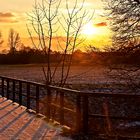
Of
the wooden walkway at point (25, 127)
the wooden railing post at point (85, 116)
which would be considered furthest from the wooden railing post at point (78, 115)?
the wooden walkway at point (25, 127)

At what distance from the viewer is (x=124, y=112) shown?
2691 centimetres

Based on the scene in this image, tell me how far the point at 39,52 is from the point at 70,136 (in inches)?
425

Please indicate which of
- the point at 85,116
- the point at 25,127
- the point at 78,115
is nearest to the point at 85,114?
the point at 85,116

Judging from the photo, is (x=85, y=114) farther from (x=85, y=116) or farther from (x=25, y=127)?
(x=25, y=127)

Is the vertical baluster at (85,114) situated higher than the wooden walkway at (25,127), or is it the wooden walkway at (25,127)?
the vertical baluster at (85,114)

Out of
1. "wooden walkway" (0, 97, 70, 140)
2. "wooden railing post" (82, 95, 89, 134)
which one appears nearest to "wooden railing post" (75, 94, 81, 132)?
"wooden railing post" (82, 95, 89, 134)

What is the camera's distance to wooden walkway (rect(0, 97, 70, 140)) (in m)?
10.8

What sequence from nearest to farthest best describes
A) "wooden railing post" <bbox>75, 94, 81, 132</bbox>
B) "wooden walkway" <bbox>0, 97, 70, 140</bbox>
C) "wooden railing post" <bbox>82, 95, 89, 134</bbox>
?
"wooden walkway" <bbox>0, 97, 70, 140</bbox>
"wooden railing post" <bbox>82, 95, 89, 134</bbox>
"wooden railing post" <bbox>75, 94, 81, 132</bbox>

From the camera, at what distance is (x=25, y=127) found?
1222 centimetres

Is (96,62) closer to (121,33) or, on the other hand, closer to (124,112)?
(121,33)

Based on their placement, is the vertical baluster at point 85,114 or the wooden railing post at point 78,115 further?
the wooden railing post at point 78,115

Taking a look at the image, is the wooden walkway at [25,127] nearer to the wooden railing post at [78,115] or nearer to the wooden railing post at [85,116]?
Answer: the wooden railing post at [78,115]

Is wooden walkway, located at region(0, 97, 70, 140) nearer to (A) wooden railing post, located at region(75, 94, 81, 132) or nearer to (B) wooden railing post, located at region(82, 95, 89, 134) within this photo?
(A) wooden railing post, located at region(75, 94, 81, 132)

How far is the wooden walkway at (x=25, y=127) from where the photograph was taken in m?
10.8
